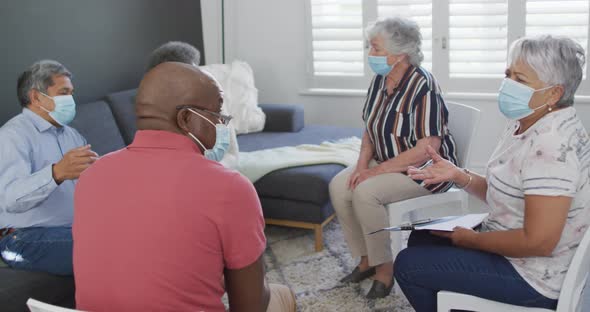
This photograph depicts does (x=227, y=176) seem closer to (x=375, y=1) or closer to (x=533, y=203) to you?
(x=533, y=203)

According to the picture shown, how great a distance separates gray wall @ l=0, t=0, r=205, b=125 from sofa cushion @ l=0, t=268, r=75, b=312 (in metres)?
1.15

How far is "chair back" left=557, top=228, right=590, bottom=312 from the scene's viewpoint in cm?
148

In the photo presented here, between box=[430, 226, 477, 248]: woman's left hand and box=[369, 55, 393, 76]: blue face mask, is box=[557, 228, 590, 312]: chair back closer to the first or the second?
box=[430, 226, 477, 248]: woman's left hand

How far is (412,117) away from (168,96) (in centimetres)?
140

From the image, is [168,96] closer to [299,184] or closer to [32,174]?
[32,174]

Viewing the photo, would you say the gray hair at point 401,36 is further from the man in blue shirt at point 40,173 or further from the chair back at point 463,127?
the man in blue shirt at point 40,173

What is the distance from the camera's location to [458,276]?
1684 millimetres

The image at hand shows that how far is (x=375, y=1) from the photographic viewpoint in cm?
410

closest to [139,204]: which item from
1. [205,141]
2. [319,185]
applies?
[205,141]

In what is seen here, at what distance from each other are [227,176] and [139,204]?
0.62 ft

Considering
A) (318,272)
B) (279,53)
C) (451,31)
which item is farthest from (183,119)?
(279,53)

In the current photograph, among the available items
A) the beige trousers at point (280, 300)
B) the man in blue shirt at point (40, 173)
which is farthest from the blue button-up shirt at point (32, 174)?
the beige trousers at point (280, 300)

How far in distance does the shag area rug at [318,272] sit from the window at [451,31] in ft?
4.48

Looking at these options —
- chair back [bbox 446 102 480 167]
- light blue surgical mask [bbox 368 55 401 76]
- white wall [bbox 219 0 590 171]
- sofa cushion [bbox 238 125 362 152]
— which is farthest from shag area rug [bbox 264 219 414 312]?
white wall [bbox 219 0 590 171]
